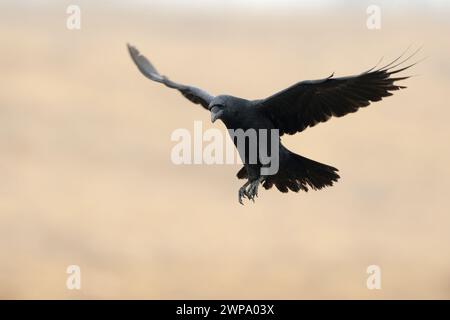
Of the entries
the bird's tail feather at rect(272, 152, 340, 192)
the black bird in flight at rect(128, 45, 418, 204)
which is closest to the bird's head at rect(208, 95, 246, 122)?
the black bird in flight at rect(128, 45, 418, 204)

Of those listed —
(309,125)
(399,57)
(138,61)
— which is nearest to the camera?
(399,57)

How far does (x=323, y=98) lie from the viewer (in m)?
18.3

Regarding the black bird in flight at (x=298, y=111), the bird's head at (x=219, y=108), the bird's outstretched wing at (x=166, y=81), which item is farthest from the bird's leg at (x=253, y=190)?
the bird's outstretched wing at (x=166, y=81)

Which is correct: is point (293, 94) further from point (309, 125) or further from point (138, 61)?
point (138, 61)

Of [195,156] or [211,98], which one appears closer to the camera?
[195,156]

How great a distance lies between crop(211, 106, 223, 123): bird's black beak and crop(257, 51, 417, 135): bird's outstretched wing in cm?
60

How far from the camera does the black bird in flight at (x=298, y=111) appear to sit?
17969 millimetres

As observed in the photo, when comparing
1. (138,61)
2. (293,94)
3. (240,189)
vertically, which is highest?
(138,61)

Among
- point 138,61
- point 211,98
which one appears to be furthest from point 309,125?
point 138,61

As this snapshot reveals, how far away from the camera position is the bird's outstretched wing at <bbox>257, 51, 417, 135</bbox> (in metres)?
17.9

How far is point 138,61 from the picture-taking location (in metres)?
21.1

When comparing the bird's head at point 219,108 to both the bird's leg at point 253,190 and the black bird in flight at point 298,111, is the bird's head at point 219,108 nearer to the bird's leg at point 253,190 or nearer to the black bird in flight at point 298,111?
the black bird in flight at point 298,111

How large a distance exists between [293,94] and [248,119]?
0.76 metres

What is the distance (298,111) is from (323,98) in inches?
17.4
